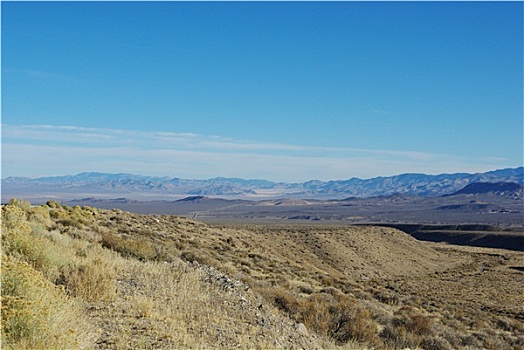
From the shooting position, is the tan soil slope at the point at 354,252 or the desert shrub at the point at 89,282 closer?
the desert shrub at the point at 89,282

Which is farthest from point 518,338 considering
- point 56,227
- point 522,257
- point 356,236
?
point 522,257

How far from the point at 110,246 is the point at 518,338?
16.3 metres

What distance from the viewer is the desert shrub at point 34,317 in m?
5.77

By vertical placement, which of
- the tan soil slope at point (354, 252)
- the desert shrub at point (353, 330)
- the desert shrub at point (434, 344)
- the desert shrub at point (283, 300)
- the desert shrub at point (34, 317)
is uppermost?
the desert shrub at point (34, 317)

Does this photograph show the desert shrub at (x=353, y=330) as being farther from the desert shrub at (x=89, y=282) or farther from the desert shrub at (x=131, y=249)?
the desert shrub at (x=131, y=249)

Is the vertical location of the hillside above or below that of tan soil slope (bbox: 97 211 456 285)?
above

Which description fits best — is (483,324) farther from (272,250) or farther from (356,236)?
(356,236)

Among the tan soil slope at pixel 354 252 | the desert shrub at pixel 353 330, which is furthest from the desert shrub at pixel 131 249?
the tan soil slope at pixel 354 252

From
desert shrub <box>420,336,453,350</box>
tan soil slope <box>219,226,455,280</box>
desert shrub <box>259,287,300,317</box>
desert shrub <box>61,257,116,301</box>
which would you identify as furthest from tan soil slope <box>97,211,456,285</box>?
desert shrub <box>61,257,116,301</box>

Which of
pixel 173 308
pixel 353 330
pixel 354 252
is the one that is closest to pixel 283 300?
pixel 353 330

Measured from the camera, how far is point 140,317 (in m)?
8.22

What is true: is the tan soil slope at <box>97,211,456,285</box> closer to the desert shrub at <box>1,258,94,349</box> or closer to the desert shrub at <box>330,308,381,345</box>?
the desert shrub at <box>330,308,381,345</box>

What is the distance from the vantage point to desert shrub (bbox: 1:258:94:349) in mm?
5773

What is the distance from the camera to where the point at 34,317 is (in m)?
5.85
